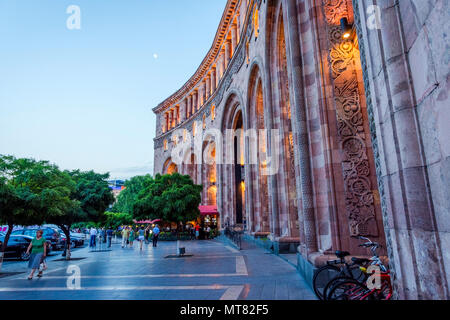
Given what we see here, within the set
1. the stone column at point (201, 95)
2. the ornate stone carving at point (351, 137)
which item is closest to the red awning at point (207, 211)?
the stone column at point (201, 95)

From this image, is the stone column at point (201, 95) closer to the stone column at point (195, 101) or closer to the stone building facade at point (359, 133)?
the stone column at point (195, 101)

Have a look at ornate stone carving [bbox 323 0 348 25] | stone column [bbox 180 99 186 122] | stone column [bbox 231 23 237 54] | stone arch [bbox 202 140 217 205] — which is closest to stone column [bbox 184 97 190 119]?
stone column [bbox 180 99 186 122]

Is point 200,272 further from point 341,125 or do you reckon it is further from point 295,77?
point 295,77

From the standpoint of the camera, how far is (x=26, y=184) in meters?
10.9

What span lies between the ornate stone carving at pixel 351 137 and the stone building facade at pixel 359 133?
0.08ft

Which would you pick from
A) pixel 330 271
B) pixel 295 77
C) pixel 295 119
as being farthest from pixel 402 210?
pixel 295 77

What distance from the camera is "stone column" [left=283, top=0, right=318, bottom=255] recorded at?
724cm

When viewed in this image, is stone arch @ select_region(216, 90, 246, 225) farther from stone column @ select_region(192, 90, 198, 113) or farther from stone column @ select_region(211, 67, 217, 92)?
stone column @ select_region(192, 90, 198, 113)

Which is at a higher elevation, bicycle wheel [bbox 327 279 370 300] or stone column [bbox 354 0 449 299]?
stone column [bbox 354 0 449 299]

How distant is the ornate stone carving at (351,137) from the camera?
20.8 feet

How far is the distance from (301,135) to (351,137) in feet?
4.36

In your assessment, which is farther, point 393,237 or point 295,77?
point 295,77

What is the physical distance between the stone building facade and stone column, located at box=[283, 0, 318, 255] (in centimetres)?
3
